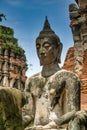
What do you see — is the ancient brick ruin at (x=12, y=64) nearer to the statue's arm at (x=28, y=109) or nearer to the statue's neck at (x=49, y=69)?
the statue's neck at (x=49, y=69)

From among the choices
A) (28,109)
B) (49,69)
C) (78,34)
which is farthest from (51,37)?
(78,34)

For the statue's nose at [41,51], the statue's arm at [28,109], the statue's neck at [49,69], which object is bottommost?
the statue's arm at [28,109]

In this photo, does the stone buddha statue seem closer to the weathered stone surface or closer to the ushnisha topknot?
the ushnisha topknot

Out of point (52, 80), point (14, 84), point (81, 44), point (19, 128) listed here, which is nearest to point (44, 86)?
point (52, 80)

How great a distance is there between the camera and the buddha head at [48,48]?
6.03 m

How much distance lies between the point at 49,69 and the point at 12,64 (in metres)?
27.1

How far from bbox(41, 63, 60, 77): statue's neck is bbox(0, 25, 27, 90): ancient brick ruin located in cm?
2611

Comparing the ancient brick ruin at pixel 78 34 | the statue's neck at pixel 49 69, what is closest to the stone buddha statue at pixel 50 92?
the statue's neck at pixel 49 69

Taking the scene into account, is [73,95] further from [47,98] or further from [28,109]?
[28,109]

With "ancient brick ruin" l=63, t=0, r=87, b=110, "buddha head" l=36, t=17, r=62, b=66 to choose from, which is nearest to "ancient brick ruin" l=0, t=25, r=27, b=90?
"ancient brick ruin" l=63, t=0, r=87, b=110

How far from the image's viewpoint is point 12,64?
33094 millimetres

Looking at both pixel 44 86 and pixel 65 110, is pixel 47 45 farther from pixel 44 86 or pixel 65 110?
pixel 65 110

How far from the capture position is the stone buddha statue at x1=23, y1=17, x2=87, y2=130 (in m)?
5.62

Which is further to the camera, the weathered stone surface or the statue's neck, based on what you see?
the statue's neck
